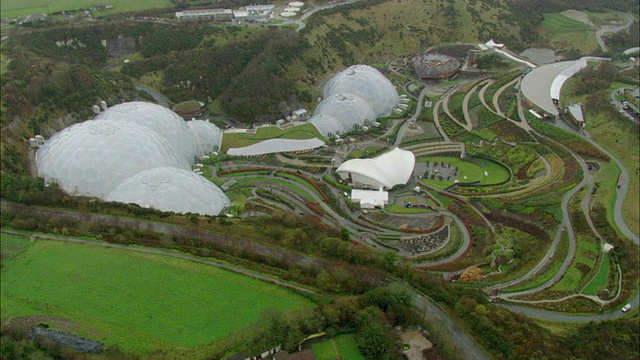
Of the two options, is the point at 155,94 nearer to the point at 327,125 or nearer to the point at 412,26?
the point at 327,125

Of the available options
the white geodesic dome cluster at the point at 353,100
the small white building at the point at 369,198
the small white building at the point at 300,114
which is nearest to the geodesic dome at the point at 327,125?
the white geodesic dome cluster at the point at 353,100

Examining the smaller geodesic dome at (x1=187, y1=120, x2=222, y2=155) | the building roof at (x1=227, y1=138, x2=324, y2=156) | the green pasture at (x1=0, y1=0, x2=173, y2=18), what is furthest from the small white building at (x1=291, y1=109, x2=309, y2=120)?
the green pasture at (x1=0, y1=0, x2=173, y2=18)

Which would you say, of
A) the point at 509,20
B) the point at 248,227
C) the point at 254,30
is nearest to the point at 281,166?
the point at 248,227

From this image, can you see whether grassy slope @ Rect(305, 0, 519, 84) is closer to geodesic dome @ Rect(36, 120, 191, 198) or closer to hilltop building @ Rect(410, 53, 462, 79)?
hilltop building @ Rect(410, 53, 462, 79)

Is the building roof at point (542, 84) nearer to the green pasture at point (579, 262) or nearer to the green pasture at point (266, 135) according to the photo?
the green pasture at point (579, 262)

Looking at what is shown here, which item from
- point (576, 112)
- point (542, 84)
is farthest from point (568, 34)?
point (576, 112)

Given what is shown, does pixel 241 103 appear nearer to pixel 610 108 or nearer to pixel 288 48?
pixel 288 48
